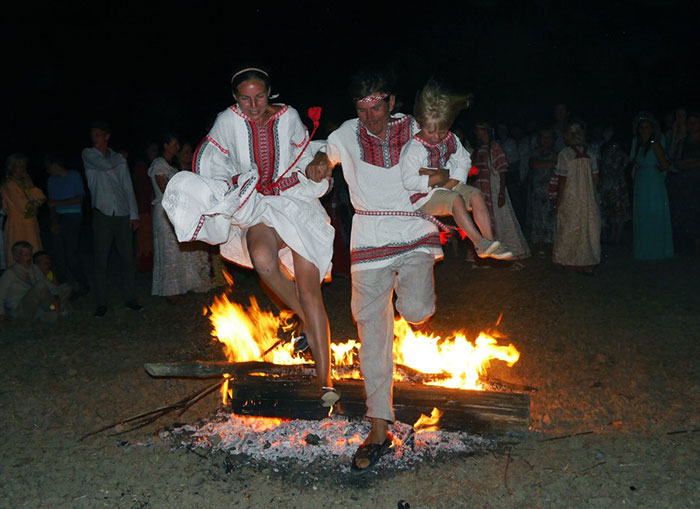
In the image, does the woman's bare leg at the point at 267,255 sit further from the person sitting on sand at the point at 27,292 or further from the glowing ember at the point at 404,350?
the person sitting on sand at the point at 27,292

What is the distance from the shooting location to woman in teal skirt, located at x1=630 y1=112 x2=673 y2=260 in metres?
9.49

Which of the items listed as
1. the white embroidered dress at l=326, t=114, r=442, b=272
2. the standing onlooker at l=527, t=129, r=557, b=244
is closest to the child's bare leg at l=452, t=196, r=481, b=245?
the white embroidered dress at l=326, t=114, r=442, b=272

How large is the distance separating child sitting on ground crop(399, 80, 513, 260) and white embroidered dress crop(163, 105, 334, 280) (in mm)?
686

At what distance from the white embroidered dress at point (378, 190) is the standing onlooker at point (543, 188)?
22.9ft

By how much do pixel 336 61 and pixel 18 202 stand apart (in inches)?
596

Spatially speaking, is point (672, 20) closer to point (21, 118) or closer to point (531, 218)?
point (531, 218)

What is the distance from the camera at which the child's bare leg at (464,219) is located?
164 inches

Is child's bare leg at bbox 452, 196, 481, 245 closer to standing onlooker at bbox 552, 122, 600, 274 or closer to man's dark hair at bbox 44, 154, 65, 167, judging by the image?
standing onlooker at bbox 552, 122, 600, 274

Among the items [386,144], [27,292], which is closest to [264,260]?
[386,144]

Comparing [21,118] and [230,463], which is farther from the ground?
[21,118]

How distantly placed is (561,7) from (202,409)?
21.3 meters

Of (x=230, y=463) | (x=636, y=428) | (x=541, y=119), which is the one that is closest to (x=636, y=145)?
(x=636, y=428)

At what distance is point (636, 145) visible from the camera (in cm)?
981

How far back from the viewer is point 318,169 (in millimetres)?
4188
